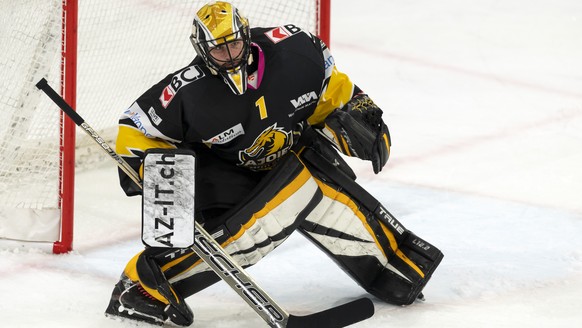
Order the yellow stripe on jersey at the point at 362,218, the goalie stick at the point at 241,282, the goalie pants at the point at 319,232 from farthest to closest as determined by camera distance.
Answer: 1. the yellow stripe on jersey at the point at 362,218
2. the goalie pants at the point at 319,232
3. the goalie stick at the point at 241,282

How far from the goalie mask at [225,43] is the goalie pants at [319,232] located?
256 mm

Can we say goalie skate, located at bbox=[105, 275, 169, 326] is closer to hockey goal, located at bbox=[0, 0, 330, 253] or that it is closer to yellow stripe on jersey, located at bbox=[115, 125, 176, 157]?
yellow stripe on jersey, located at bbox=[115, 125, 176, 157]

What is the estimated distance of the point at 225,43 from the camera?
112 inches

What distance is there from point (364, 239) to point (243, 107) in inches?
19.3

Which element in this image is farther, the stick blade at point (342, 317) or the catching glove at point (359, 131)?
the catching glove at point (359, 131)

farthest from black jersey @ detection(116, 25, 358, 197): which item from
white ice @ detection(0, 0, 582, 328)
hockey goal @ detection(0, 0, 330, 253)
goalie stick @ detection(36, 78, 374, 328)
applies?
hockey goal @ detection(0, 0, 330, 253)

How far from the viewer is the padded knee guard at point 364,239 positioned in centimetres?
309

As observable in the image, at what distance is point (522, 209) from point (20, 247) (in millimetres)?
1591

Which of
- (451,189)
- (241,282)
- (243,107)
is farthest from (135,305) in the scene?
(451,189)

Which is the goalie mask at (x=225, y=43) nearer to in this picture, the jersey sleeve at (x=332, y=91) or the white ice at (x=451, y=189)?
the jersey sleeve at (x=332, y=91)

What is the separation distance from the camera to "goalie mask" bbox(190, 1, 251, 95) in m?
2.86

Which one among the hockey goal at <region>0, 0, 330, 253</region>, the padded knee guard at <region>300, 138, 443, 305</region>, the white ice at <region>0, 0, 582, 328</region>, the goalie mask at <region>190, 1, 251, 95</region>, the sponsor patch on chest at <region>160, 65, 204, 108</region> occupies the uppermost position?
the goalie mask at <region>190, 1, 251, 95</region>

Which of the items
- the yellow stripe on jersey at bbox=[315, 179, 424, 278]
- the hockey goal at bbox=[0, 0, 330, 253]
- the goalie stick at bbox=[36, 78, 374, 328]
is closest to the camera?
the goalie stick at bbox=[36, 78, 374, 328]

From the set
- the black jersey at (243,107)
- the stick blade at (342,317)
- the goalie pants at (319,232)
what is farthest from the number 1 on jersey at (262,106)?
the stick blade at (342,317)
